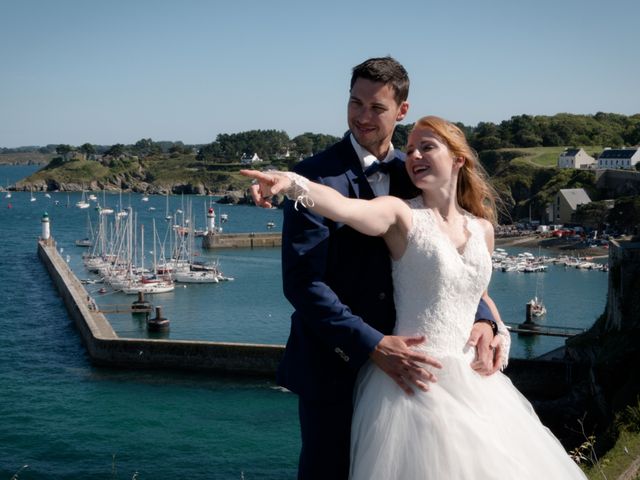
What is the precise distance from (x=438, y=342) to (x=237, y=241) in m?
63.3

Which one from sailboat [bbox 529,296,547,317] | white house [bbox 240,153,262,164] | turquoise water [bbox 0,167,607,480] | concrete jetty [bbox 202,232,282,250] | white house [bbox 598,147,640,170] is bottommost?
turquoise water [bbox 0,167,607,480]

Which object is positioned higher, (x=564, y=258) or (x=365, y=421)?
(x=365, y=421)

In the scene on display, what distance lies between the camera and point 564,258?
178 feet

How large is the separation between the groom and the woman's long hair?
155 mm

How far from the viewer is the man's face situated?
2752 millimetres

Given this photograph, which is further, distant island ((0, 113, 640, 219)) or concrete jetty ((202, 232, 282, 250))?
distant island ((0, 113, 640, 219))

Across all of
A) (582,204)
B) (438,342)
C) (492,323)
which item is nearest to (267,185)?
(438,342)

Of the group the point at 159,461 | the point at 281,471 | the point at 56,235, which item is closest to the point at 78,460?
the point at 159,461

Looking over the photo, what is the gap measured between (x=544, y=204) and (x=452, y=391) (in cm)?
7525

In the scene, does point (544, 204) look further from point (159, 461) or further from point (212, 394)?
point (159, 461)

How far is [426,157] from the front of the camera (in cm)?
281

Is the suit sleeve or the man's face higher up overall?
the man's face

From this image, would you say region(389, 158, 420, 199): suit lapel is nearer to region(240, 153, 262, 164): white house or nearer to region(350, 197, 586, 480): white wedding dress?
region(350, 197, 586, 480): white wedding dress

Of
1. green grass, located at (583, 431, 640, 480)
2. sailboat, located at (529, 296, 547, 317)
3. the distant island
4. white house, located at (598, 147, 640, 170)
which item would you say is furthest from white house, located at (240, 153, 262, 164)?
green grass, located at (583, 431, 640, 480)
